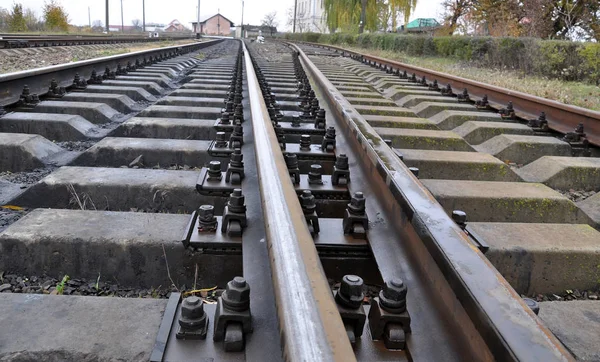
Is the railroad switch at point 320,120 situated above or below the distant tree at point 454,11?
below

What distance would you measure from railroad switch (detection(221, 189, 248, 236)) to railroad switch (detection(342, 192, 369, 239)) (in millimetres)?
381

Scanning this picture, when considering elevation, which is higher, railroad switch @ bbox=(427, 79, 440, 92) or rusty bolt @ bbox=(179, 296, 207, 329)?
railroad switch @ bbox=(427, 79, 440, 92)

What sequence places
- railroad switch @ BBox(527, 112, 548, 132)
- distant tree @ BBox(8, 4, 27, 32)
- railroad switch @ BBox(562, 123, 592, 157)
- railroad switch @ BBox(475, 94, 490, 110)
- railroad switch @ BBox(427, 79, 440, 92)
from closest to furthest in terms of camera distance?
railroad switch @ BBox(562, 123, 592, 157) → railroad switch @ BBox(527, 112, 548, 132) → railroad switch @ BBox(475, 94, 490, 110) → railroad switch @ BBox(427, 79, 440, 92) → distant tree @ BBox(8, 4, 27, 32)

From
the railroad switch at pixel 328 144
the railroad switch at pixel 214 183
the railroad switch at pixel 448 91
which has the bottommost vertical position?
the railroad switch at pixel 214 183

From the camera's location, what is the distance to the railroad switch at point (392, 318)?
1.27m

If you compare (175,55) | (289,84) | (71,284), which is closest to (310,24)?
(175,55)

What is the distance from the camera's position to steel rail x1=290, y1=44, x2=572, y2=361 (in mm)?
1047

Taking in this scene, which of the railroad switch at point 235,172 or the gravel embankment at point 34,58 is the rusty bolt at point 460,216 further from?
the gravel embankment at point 34,58

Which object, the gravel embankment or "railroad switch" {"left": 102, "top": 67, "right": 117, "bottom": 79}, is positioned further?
the gravel embankment

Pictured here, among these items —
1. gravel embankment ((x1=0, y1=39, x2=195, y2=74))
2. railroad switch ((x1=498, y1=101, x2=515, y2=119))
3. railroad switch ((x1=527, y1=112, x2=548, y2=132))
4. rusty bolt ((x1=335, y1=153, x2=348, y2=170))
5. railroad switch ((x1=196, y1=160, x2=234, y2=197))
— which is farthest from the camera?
gravel embankment ((x1=0, y1=39, x2=195, y2=74))

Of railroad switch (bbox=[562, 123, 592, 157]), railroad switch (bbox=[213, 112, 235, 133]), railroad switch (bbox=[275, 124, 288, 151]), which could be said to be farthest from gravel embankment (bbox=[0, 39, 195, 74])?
railroad switch (bbox=[562, 123, 592, 157])

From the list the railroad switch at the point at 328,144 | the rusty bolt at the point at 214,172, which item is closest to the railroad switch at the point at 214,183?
the rusty bolt at the point at 214,172

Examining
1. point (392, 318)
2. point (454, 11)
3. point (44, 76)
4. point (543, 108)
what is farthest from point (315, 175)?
point (454, 11)

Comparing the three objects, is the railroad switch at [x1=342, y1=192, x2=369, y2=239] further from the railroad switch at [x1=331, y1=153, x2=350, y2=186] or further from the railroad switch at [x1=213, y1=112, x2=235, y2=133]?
the railroad switch at [x1=213, y1=112, x2=235, y2=133]
